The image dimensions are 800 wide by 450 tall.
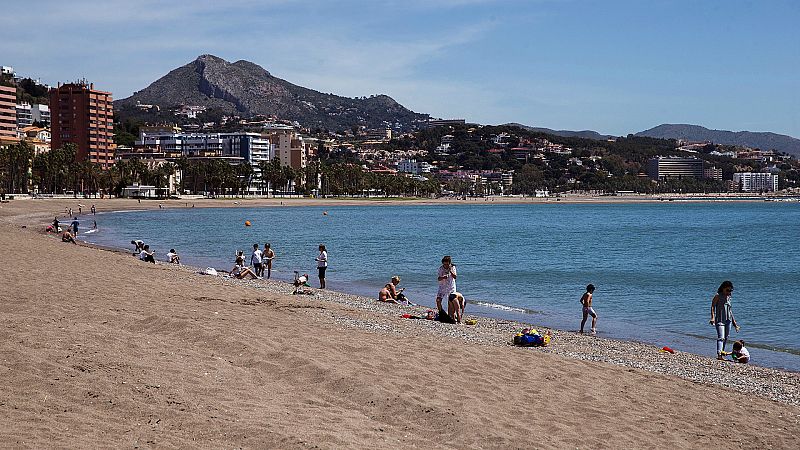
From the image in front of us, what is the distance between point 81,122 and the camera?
160 m

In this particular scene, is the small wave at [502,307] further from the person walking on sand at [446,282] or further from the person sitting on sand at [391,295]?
the person walking on sand at [446,282]

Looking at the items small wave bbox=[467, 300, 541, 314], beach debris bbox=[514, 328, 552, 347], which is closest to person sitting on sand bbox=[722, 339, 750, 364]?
beach debris bbox=[514, 328, 552, 347]

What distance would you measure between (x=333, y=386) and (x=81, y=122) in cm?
16410

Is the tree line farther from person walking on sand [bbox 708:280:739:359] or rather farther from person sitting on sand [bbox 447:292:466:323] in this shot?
person walking on sand [bbox 708:280:739:359]

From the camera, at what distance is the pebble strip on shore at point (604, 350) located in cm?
1261

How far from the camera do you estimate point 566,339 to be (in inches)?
656

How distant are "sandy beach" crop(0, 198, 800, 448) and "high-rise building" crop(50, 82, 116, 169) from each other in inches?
6082

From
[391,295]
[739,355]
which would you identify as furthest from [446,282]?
[739,355]

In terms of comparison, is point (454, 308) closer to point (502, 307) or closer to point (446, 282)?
point (446, 282)

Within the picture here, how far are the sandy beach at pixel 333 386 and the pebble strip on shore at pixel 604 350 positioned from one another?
0.08 meters

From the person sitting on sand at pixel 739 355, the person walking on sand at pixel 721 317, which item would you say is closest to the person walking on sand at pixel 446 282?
the person walking on sand at pixel 721 317

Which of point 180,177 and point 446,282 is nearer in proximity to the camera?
point 446,282

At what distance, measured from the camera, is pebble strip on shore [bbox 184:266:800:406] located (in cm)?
1261

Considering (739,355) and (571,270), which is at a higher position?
(739,355)
